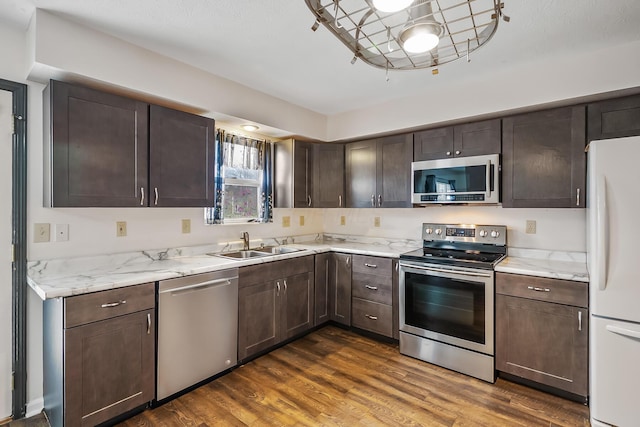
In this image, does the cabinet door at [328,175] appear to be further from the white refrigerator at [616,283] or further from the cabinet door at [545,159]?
the white refrigerator at [616,283]

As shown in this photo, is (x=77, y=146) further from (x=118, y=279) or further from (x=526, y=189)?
(x=526, y=189)

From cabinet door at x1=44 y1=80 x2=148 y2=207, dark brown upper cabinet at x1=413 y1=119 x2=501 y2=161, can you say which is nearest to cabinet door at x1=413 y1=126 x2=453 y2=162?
dark brown upper cabinet at x1=413 y1=119 x2=501 y2=161

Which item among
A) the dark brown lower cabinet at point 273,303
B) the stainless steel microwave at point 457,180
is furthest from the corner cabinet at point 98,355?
the stainless steel microwave at point 457,180

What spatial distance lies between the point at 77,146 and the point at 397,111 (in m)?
2.76

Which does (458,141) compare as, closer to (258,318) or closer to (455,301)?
(455,301)

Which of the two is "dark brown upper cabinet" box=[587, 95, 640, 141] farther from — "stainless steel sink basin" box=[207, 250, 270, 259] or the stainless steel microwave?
"stainless steel sink basin" box=[207, 250, 270, 259]

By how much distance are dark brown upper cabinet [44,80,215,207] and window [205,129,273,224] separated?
0.52 metres

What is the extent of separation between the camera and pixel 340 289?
138 inches

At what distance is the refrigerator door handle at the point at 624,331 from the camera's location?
6.10 ft

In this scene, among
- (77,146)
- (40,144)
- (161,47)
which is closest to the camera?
(77,146)

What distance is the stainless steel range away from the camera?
2588 millimetres

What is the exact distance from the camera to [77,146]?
2.03 m

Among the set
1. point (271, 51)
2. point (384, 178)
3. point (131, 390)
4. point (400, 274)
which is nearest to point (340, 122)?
point (384, 178)

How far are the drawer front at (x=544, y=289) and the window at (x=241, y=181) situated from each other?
2.41m
